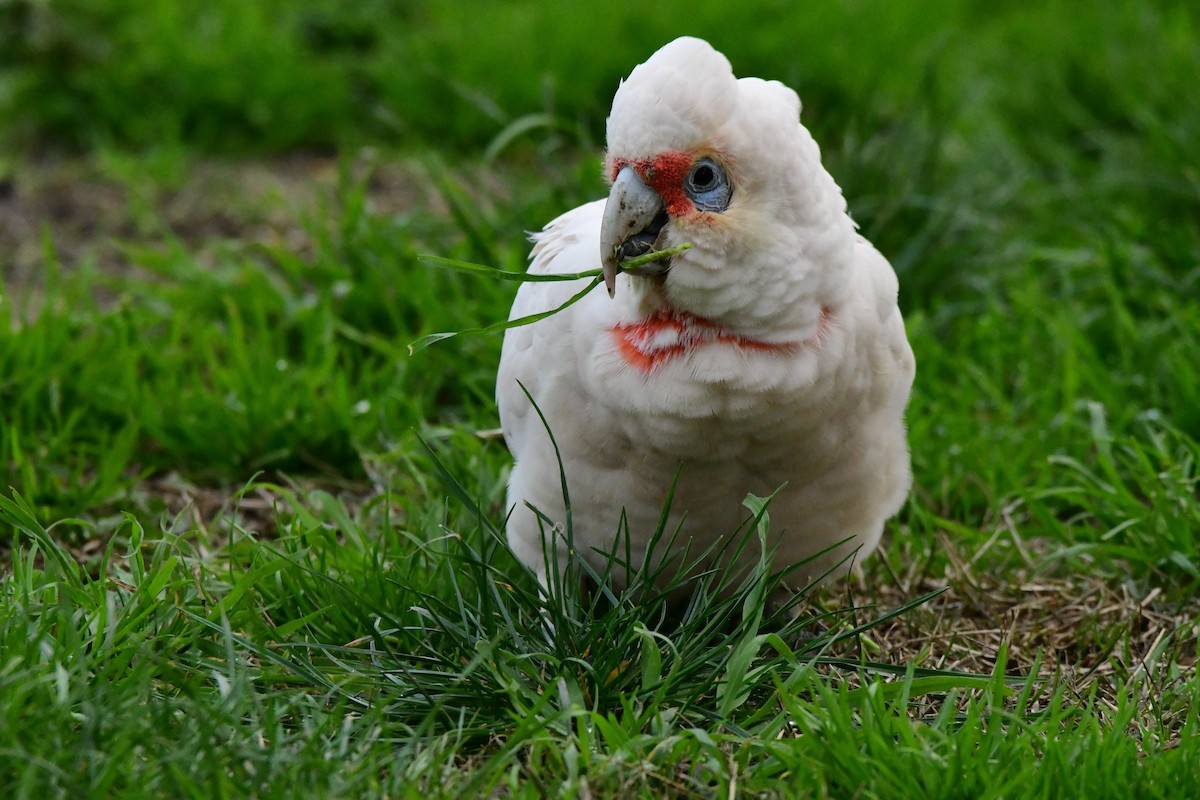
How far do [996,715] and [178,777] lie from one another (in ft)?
4.15

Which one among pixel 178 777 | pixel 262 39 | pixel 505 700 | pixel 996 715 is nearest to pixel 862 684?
pixel 996 715

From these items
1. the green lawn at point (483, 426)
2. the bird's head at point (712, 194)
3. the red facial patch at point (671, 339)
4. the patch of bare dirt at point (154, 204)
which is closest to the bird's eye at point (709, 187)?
the bird's head at point (712, 194)

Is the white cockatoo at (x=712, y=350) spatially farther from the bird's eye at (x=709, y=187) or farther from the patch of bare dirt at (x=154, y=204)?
the patch of bare dirt at (x=154, y=204)

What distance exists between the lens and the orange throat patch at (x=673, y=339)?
218cm

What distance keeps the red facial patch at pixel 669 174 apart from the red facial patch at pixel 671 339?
0.19m

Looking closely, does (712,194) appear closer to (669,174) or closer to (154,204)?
(669,174)

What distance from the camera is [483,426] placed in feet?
10.6

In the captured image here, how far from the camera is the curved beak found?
2.12m

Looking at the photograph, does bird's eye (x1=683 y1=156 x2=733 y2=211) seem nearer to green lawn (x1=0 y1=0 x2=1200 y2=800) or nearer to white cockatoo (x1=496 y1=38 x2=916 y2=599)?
white cockatoo (x1=496 y1=38 x2=916 y2=599)

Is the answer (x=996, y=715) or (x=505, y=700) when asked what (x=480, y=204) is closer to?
(x=505, y=700)

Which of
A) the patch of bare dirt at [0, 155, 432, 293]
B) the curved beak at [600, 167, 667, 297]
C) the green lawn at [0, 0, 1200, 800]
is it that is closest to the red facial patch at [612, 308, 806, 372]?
the curved beak at [600, 167, 667, 297]

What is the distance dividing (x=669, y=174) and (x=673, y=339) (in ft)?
0.93

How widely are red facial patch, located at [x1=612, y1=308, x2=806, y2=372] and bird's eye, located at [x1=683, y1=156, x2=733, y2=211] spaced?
193 millimetres

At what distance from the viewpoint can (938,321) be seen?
12.2 ft
